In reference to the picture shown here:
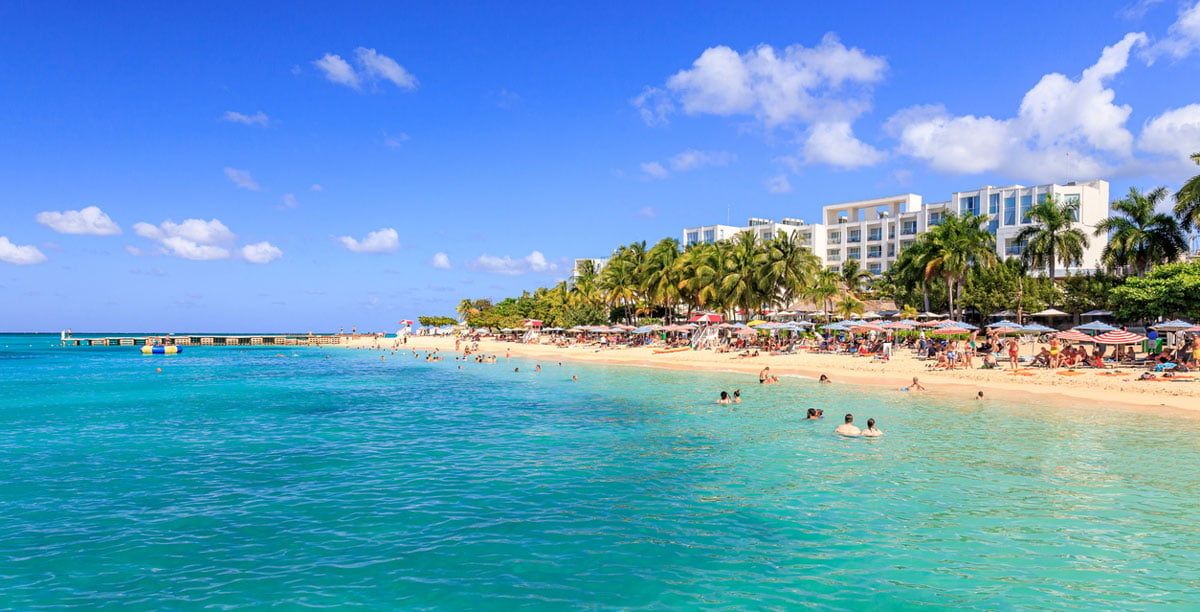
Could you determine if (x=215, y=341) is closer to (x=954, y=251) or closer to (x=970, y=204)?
(x=954, y=251)

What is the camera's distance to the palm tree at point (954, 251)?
1987 inches

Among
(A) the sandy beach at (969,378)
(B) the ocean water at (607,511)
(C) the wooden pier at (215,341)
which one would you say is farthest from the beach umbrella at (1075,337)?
(C) the wooden pier at (215,341)

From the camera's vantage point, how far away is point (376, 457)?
16312 mm

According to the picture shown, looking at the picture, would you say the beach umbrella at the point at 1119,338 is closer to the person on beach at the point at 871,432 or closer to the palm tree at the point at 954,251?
the person on beach at the point at 871,432

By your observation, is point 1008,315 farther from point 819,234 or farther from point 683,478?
point 683,478

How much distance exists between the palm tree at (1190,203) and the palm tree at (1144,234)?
7.73 ft

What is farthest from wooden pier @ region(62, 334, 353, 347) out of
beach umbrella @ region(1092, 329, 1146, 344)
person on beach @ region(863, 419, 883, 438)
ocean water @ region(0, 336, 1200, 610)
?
person on beach @ region(863, 419, 883, 438)

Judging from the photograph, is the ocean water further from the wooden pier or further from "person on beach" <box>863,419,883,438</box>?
the wooden pier

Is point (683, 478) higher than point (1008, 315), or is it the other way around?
point (1008, 315)

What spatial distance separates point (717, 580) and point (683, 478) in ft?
17.8

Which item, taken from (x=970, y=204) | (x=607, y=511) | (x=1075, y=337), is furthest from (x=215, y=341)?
(x=607, y=511)

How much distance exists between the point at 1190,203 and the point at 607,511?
4781 cm

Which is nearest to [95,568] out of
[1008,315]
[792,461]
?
[792,461]

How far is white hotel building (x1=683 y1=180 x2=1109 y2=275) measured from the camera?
7662 cm
